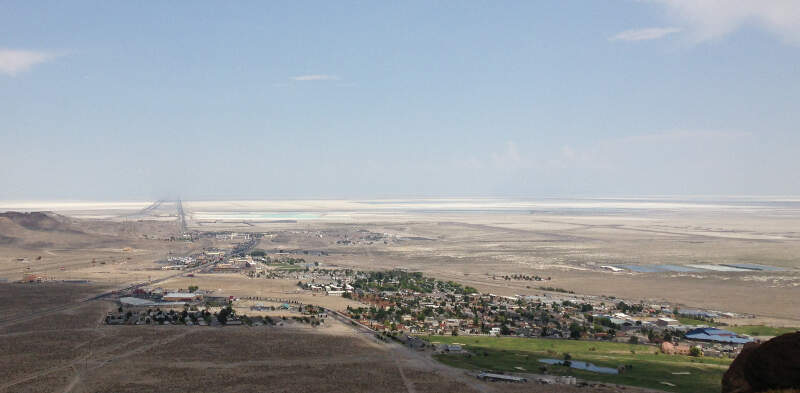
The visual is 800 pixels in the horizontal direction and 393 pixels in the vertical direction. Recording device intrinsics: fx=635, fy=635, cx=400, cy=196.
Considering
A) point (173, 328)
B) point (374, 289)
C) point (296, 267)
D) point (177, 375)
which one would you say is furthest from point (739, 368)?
point (296, 267)

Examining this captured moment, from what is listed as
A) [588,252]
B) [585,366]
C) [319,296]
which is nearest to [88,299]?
[319,296]

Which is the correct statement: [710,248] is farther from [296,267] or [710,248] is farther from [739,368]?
[739,368]

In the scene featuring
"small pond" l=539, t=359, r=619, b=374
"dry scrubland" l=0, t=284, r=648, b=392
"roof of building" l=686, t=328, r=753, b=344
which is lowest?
"dry scrubland" l=0, t=284, r=648, b=392

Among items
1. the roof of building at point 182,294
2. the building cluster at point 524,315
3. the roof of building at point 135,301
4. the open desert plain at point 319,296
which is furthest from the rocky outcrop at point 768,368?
the roof of building at point 182,294

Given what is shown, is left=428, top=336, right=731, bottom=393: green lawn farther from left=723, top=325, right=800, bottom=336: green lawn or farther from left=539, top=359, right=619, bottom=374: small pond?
left=723, top=325, right=800, bottom=336: green lawn

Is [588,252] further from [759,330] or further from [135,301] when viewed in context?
[135,301]

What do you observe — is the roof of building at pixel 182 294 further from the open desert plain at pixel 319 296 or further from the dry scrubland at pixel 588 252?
the dry scrubland at pixel 588 252

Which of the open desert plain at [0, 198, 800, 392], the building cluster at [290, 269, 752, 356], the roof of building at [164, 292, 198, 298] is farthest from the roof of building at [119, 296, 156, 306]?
the building cluster at [290, 269, 752, 356]
